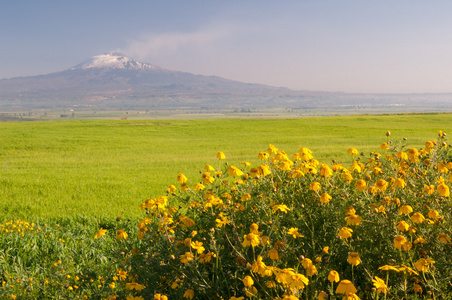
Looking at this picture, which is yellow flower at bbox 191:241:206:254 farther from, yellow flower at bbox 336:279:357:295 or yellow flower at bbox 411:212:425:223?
yellow flower at bbox 411:212:425:223

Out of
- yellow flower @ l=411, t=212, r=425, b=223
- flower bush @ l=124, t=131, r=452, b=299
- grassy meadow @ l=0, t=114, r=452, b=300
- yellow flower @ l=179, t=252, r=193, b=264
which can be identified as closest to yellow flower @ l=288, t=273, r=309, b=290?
grassy meadow @ l=0, t=114, r=452, b=300

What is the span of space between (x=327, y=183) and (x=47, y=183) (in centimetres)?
735

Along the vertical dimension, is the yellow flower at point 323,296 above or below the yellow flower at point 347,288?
below

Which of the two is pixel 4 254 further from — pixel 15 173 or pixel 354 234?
pixel 15 173

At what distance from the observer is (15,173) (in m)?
9.91

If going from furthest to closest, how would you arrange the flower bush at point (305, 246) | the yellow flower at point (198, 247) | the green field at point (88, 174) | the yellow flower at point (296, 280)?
the green field at point (88, 174) < the yellow flower at point (198, 247) < the flower bush at point (305, 246) < the yellow flower at point (296, 280)

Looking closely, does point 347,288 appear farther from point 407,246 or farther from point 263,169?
point 263,169

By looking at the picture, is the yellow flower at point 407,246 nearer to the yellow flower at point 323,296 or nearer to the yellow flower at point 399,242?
the yellow flower at point 399,242

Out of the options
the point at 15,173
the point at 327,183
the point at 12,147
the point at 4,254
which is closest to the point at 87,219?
the point at 4,254

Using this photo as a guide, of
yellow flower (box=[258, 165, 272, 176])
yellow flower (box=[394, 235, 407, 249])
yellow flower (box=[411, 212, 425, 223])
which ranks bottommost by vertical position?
yellow flower (box=[394, 235, 407, 249])

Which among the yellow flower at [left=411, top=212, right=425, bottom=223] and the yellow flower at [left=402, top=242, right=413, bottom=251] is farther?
the yellow flower at [left=411, top=212, right=425, bottom=223]

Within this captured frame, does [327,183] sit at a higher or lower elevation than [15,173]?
higher

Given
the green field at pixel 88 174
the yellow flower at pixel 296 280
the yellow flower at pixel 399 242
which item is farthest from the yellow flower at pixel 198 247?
the green field at pixel 88 174

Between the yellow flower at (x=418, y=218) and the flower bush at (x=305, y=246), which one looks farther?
the yellow flower at (x=418, y=218)
